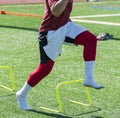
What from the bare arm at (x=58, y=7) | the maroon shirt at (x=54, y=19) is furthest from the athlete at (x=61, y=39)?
the bare arm at (x=58, y=7)

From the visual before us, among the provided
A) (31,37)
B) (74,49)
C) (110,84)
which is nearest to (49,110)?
(110,84)

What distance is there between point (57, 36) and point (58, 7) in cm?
41

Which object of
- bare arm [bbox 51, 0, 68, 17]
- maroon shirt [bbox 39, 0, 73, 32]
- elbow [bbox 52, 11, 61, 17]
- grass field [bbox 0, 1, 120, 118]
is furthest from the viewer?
grass field [bbox 0, 1, 120, 118]

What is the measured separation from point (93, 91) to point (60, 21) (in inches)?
67.3

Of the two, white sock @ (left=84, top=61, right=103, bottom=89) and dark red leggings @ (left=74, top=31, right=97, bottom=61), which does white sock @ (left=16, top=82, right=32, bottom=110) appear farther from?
dark red leggings @ (left=74, top=31, right=97, bottom=61)

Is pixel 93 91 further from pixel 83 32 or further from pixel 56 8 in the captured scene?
pixel 56 8

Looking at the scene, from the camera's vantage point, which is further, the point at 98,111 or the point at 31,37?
the point at 31,37

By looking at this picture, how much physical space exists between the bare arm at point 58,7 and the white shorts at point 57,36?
0.86ft

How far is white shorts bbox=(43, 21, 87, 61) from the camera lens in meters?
5.61

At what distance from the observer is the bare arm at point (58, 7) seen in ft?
17.4

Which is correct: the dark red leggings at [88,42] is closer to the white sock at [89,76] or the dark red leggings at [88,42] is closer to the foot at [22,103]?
the white sock at [89,76]

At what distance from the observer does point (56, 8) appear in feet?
17.6

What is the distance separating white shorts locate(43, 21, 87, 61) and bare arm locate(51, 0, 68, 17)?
262mm

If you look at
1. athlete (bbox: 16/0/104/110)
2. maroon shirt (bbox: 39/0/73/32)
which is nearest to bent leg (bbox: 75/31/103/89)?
athlete (bbox: 16/0/104/110)
